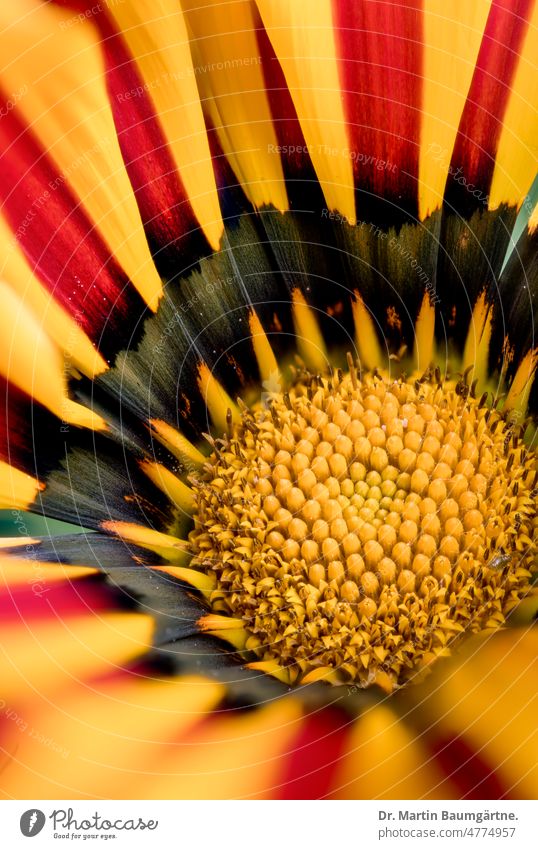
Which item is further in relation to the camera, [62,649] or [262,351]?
[262,351]

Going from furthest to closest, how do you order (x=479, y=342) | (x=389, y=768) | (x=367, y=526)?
(x=479, y=342) < (x=367, y=526) < (x=389, y=768)

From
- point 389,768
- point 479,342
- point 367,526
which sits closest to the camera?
point 389,768

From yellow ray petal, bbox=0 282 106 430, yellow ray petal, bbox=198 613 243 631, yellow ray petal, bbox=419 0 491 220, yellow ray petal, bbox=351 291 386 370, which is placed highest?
yellow ray petal, bbox=419 0 491 220

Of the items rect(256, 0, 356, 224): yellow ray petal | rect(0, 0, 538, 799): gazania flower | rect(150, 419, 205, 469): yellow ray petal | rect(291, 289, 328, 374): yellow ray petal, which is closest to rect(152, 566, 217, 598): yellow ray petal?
rect(0, 0, 538, 799): gazania flower

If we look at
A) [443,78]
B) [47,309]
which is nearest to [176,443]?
[47,309]

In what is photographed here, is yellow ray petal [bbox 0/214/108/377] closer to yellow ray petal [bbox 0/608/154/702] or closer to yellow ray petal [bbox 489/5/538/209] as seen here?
yellow ray petal [bbox 0/608/154/702]

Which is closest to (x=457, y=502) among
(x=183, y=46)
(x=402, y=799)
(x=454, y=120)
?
(x=402, y=799)
